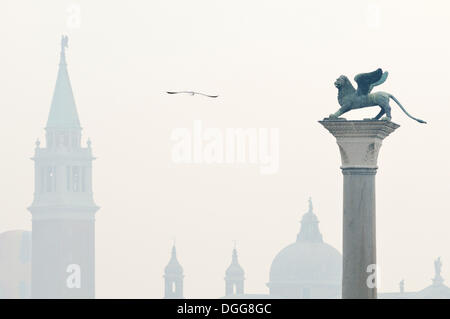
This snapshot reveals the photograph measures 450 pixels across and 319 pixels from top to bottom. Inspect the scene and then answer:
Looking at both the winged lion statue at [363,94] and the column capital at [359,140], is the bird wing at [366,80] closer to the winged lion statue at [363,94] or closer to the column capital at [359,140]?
the winged lion statue at [363,94]

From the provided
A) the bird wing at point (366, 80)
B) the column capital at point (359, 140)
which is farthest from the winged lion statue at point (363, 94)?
the column capital at point (359, 140)

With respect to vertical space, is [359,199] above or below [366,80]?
below

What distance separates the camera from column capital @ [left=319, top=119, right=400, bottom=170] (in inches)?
996

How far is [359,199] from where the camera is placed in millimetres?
25234

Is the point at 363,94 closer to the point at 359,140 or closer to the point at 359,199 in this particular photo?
the point at 359,140

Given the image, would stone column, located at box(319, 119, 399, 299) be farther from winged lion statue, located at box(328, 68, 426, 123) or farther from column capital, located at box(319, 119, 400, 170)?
winged lion statue, located at box(328, 68, 426, 123)

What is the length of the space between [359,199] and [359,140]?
0.75 meters

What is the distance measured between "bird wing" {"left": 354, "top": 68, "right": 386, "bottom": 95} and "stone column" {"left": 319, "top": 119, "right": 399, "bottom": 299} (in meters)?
0.82

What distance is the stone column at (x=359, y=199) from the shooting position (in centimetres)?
2527

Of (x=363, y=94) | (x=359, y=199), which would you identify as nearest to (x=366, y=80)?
(x=363, y=94)

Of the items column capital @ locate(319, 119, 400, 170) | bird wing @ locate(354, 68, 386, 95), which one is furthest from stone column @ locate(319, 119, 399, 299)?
bird wing @ locate(354, 68, 386, 95)
